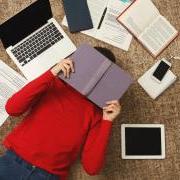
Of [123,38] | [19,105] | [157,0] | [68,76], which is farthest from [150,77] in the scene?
[19,105]

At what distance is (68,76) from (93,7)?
475mm

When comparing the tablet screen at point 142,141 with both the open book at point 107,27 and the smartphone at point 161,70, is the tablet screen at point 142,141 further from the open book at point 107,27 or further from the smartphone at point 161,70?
the open book at point 107,27

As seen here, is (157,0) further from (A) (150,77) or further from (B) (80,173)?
(B) (80,173)

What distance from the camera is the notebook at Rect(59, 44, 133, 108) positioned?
4.23ft

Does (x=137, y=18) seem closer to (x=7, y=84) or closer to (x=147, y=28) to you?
(x=147, y=28)

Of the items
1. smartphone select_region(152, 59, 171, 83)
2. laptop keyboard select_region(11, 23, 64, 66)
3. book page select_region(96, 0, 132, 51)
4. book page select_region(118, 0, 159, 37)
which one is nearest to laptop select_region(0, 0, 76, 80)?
laptop keyboard select_region(11, 23, 64, 66)

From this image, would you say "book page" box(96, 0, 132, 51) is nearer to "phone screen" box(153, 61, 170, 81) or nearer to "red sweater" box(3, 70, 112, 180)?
"phone screen" box(153, 61, 170, 81)

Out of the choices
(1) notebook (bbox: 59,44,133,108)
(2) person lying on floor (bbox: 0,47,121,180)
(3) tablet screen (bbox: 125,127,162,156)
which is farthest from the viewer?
(3) tablet screen (bbox: 125,127,162,156)

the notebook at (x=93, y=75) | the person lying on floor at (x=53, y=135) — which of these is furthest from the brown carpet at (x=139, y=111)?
the notebook at (x=93, y=75)

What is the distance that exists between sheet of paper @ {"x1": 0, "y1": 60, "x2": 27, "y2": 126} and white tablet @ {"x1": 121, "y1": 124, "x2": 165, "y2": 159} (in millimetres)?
468

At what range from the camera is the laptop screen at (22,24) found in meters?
1.56

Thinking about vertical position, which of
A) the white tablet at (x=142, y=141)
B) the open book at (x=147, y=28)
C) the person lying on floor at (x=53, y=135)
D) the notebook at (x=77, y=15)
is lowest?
the white tablet at (x=142, y=141)

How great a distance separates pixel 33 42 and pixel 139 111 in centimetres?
53

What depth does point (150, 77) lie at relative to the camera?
160cm
